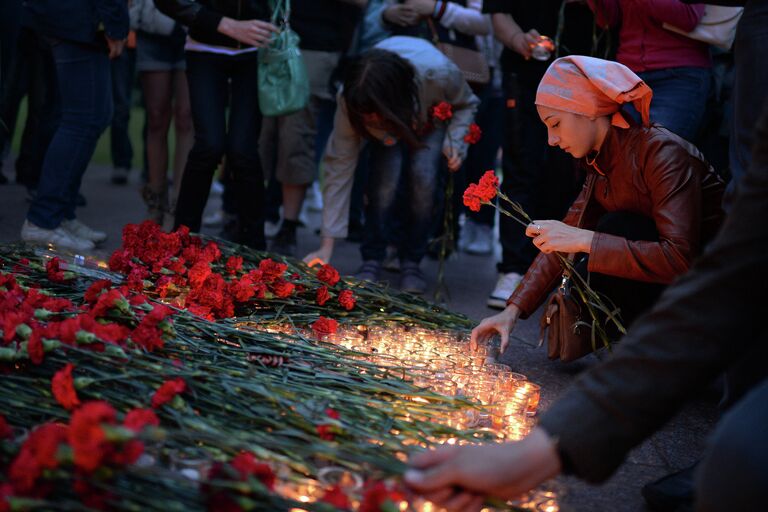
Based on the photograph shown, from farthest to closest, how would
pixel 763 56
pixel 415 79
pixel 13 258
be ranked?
pixel 415 79 → pixel 13 258 → pixel 763 56

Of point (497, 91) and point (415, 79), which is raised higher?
point (415, 79)

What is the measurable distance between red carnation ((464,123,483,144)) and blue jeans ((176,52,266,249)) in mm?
1168

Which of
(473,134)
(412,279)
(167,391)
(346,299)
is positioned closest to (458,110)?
(473,134)

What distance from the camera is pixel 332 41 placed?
5.73 meters

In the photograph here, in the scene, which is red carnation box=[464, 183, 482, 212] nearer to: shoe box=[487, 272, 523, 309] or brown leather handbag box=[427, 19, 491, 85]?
shoe box=[487, 272, 523, 309]

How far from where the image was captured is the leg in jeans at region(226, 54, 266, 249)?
4969 mm

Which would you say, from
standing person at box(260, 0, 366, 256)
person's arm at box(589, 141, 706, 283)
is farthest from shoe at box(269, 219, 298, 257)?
person's arm at box(589, 141, 706, 283)

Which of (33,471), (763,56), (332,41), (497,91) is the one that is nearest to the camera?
(33,471)

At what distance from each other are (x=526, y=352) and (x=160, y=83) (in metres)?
3.56

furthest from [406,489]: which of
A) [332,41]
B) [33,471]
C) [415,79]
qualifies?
[332,41]

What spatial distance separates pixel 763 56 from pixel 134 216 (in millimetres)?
5038

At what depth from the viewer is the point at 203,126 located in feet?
16.0

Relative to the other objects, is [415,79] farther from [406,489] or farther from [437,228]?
[406,489]

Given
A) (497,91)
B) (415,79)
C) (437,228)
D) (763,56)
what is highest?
(763,56)
